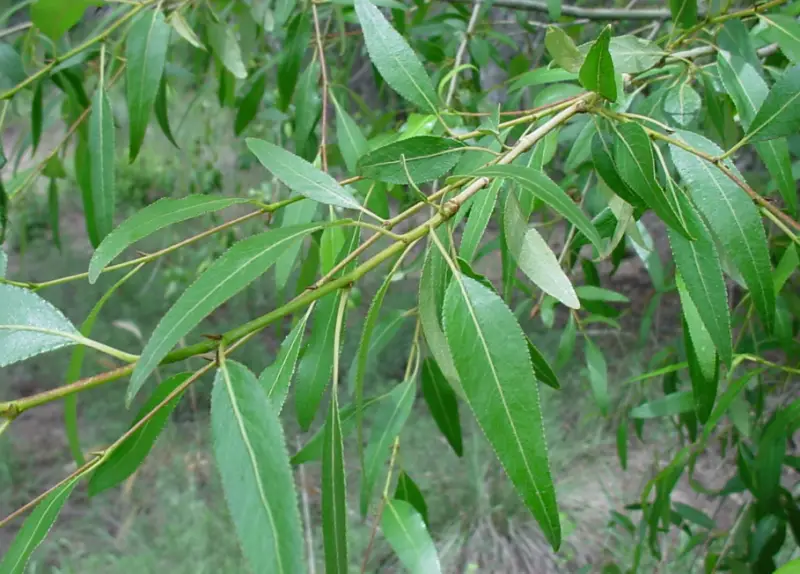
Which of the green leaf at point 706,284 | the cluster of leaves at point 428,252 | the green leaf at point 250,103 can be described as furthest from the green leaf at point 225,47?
the green leaf at point 706,284

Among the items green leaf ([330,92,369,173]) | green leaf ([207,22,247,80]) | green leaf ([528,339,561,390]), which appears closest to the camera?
green leaf ([528,339,561,390])

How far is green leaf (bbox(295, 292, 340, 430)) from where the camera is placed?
0.46 meters

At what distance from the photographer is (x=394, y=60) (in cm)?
49

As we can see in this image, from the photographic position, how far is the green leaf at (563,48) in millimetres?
424

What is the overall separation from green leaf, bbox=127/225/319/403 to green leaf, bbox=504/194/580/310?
112mm

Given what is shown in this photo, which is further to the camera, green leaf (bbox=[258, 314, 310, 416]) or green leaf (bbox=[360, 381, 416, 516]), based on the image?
green leaf (bbox=[360, 381, 416, 516])

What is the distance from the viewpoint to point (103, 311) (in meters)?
3.12

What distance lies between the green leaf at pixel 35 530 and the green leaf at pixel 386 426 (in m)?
0.25

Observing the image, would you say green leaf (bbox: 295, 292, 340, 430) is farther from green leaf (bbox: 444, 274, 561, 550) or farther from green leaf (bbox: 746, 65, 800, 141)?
green leaf (bbox: 746, 65, 800, 141)

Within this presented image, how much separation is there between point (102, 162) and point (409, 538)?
1.45ft

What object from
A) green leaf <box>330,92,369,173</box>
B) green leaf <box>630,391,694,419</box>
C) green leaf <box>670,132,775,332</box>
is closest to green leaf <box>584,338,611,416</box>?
green leaf <box>630,391,694,419</box>

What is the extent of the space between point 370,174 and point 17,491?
2.27 metres

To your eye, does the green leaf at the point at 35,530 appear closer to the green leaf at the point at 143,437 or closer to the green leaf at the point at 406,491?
the green leaf at the point at 143,437

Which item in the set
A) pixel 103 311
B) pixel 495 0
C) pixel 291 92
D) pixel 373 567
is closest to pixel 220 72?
pixel 291 92
